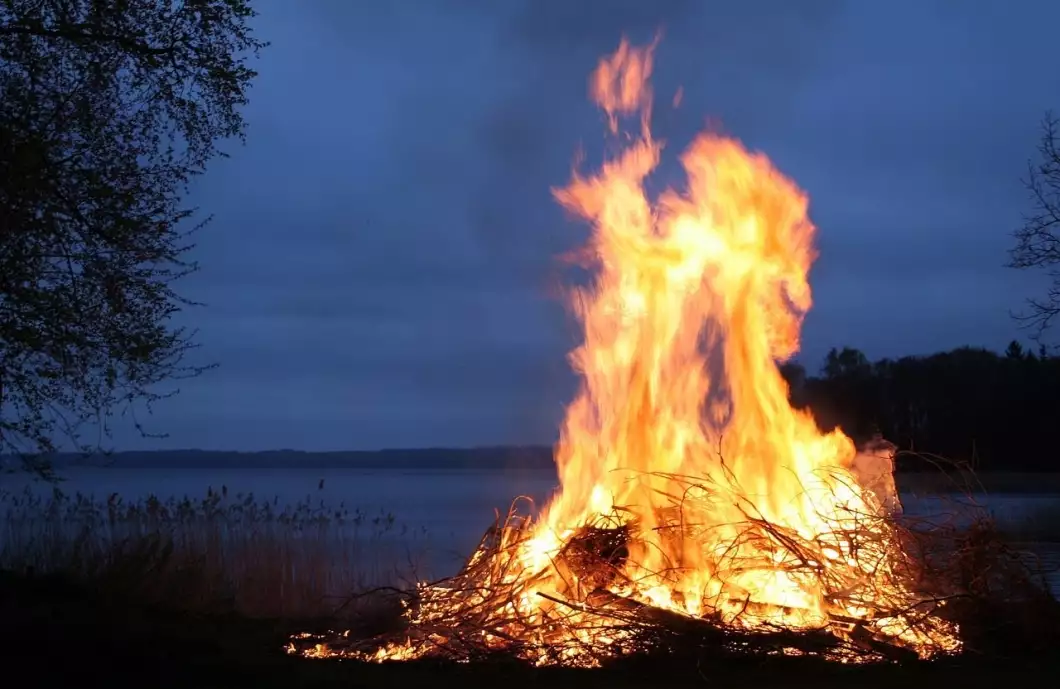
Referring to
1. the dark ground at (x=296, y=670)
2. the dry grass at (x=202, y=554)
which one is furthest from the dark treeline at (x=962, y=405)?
the dark ground at (x=296, y=670)

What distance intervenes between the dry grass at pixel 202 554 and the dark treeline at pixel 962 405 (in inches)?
869

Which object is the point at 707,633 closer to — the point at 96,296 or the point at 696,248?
the point at 696,248

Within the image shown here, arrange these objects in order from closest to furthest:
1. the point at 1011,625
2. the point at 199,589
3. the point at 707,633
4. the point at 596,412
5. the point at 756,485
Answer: the point at 707,633 → the point at 1011,625 → the point at 756,485 → the point at 596,412 → the point at 199,589

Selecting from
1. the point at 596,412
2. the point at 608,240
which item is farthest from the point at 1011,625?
the point at 608,240

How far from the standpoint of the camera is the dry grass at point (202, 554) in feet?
35.7

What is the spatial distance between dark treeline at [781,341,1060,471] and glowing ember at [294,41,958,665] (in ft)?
78.2

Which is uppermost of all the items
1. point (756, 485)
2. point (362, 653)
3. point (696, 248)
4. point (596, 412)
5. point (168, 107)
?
point (168, 107)

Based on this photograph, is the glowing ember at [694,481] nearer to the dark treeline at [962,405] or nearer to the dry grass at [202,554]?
the dry grass at [202,554]

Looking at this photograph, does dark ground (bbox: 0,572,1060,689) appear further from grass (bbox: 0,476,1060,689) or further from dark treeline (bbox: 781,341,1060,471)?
dark treeline (bbox: 781,341,1060,471)

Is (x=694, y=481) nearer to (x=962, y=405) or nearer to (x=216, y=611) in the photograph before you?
(x=216, y=611)

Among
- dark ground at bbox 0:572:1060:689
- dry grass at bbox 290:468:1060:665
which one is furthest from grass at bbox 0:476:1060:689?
dry grass at bbox 290:468:1060:665

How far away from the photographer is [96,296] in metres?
10.4

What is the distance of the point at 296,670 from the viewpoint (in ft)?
24.0

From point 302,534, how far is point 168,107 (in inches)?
239
